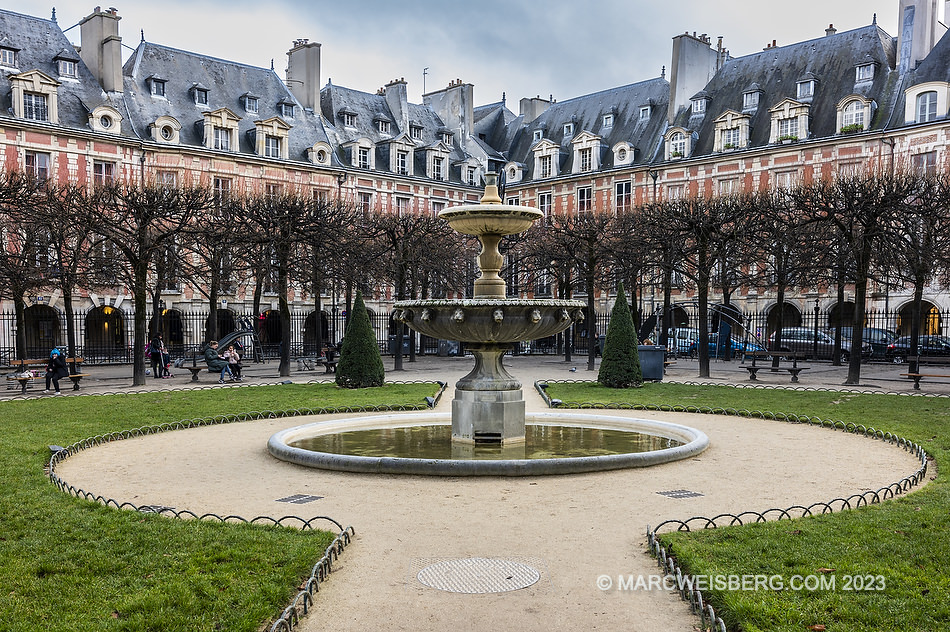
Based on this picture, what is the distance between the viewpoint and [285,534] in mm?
6379

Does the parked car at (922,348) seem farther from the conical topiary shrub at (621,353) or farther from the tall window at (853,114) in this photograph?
the conical topiary shrub at (621,353)

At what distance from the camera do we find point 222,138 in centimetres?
4394

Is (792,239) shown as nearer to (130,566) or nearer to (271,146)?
(130,566)

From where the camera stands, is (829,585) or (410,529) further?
(410,529)

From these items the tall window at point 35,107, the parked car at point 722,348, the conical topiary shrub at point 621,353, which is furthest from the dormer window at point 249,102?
the conical topiary shrub at point 621,353

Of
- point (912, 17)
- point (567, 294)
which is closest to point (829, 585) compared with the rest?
point (567, 294)

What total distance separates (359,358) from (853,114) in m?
31.5

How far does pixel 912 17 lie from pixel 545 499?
4050cm

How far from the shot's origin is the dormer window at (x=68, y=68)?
39.7 metres

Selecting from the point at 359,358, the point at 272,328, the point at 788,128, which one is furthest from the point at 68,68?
the point at 788,128

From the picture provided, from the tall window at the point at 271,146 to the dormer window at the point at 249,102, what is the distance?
6.50 ft

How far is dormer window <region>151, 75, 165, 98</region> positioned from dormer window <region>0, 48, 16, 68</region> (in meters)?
6.17

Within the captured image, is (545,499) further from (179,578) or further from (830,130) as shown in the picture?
(830,130)

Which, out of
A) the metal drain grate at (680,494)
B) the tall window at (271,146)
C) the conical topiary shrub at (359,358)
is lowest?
the metal drain grate at (680,494)
